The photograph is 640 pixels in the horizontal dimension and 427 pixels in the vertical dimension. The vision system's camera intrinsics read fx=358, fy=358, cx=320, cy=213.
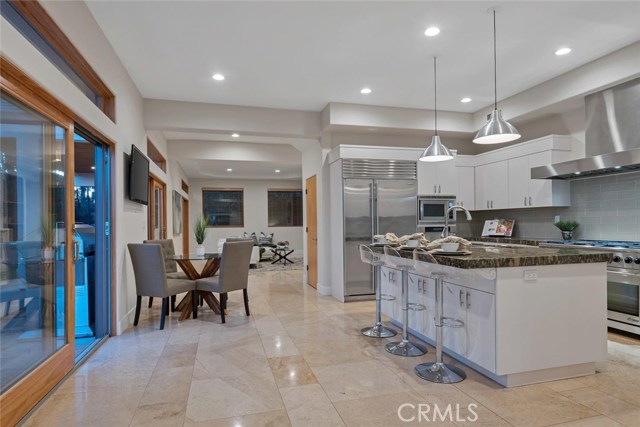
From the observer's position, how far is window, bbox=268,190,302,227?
12.5 meters

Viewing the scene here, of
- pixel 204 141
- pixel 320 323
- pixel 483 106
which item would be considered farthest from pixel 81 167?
pixel 483 106

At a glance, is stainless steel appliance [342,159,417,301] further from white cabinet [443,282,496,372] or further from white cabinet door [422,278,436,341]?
white cabinet [443,282,496,372]

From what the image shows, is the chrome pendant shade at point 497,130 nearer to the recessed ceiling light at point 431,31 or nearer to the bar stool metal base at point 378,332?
Result: the recessed ceiling light at point 431,31

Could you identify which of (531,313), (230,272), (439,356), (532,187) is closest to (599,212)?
(532,187)

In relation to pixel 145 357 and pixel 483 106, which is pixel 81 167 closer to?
pixel 145 357

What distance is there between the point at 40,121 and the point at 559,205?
5470mm

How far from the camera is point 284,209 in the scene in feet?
41.7

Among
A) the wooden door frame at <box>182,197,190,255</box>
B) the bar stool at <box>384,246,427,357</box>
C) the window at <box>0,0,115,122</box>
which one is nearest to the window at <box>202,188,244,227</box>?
the wooden door frame at <box>182,197,190,255</box>

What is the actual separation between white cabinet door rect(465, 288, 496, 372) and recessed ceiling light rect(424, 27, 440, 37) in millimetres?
2337

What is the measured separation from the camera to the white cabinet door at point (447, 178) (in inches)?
220

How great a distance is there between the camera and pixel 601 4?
2947 millimetres

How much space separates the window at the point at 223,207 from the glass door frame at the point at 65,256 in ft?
28.4

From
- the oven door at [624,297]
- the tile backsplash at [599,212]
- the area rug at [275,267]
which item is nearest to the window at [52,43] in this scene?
the oven door at [624,297]

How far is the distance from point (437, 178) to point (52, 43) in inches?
191
